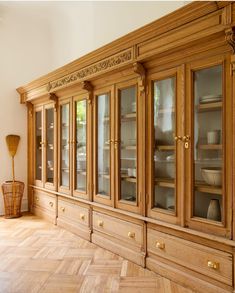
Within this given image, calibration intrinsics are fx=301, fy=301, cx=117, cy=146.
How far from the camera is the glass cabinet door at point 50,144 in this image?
4.44 m

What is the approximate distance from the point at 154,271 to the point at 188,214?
0.66 metres

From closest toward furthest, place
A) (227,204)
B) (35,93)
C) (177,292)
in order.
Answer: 1. (227,204)
2. (177,292)
3. (35,93)

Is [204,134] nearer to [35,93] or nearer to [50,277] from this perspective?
[50,277]

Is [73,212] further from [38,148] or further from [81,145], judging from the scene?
[38,148]

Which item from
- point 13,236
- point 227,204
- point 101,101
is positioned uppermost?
point 101,101

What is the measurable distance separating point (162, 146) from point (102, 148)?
3.12 ft

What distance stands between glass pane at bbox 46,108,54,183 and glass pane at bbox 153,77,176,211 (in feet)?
7.14

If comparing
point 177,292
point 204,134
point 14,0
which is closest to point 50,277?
point 177,292

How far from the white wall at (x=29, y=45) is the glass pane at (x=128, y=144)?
171 centimetres

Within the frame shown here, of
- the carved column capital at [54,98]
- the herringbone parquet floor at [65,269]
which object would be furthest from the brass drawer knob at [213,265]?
the carved column capital at [54,98]

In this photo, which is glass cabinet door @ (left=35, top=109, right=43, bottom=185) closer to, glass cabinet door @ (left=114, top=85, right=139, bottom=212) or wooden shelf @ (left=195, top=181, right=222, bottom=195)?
glass cabinet door @ (left=114, top=85, right=139, bottom=212)

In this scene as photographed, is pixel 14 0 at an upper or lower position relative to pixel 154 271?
upper

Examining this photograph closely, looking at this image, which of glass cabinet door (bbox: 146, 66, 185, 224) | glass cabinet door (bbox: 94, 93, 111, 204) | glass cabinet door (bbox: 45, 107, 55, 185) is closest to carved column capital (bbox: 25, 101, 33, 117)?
glass cabinet door (bbox: 45, 107, 55, 185)

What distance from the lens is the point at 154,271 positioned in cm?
261
